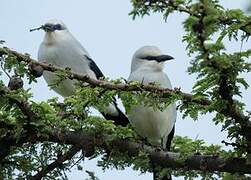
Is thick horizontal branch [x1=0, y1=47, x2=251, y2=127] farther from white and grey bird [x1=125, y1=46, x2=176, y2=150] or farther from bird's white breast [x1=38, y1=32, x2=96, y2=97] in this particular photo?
bird's white breast [x1=38, y1=32, x2=96, y2=97]

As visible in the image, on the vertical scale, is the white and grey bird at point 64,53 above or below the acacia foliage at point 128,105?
above

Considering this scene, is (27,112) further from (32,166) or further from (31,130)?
(32,166)

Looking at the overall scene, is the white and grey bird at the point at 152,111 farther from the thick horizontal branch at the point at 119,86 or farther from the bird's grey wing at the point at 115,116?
the thick horizontal branch at the point at 119,86

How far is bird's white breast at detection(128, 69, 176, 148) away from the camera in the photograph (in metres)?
5.12

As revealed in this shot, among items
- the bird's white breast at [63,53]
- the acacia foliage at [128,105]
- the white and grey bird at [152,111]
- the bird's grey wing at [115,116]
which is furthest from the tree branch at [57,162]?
the bird's white breast at [63,53]

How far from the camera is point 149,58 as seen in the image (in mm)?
5656

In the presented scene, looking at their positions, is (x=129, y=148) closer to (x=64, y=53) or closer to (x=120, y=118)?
(x=120, y=118)

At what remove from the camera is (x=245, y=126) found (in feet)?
8.76

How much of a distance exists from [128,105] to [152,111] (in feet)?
7.20

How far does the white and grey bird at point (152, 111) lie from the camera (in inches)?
202

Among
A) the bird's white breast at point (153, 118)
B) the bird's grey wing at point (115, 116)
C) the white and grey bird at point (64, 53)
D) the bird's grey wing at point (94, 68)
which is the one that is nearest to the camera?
the bird's white breast at point (153, 118)

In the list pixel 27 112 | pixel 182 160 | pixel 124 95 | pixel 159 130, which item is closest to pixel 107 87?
pixel 124 95

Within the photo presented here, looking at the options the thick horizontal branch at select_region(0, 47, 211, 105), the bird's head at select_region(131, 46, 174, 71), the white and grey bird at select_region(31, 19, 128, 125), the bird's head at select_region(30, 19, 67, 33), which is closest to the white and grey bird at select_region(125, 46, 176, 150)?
the bird's head at select_region(131, 46, 174, 71)

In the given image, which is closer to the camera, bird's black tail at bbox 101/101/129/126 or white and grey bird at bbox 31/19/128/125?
bird's black tail at bbox 101/101/129/126
